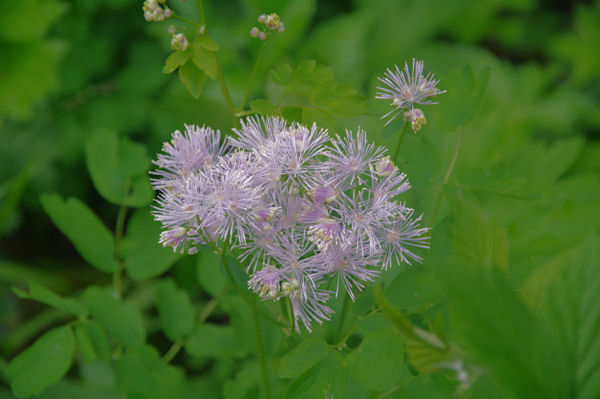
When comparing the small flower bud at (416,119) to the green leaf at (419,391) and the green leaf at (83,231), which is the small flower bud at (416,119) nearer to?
the green leaf at (419,391)

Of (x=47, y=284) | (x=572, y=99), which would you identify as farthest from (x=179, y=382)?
(x=572, y=99)

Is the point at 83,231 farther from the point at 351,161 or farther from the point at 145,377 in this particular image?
the point at 351,161

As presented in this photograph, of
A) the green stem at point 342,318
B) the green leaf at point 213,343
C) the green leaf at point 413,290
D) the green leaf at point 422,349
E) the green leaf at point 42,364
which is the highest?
the green leaf at point 422,349

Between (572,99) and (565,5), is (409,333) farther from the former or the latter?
(565,5)

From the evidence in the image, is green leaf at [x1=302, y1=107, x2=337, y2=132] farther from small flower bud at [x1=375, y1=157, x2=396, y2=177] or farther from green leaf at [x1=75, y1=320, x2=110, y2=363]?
green leaf at [x1=75, y1=320, x2=110, y2=363]

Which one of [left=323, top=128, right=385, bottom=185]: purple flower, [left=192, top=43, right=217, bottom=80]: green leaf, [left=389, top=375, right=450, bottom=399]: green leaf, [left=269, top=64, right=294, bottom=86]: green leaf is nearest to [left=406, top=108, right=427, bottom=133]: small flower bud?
[left=323, top=128, right=385, bottom=185]: purple flower

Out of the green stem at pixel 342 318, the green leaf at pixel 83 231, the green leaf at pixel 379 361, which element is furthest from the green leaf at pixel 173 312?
the green leaf at pixel 379 361
